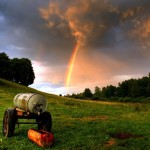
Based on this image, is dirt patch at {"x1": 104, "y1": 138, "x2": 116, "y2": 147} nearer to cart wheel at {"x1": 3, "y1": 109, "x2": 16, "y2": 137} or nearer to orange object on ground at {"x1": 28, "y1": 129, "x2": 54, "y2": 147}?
orange object on ground at {"x1": 28, "y1": 129, "x2": 54, "y2": 147}

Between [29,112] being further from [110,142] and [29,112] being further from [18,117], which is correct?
[110,142]

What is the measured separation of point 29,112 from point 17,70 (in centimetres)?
9573

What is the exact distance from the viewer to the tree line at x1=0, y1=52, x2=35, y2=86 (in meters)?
113

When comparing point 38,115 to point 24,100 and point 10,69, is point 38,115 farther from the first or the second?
point 10,69

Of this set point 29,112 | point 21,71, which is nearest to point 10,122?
point 29,112

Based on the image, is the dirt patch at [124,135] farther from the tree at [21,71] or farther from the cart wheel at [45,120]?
the tree at [21,71]

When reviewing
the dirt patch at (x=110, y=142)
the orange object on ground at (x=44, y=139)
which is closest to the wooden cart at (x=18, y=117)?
the orange object on ground at (x=44, y=139)

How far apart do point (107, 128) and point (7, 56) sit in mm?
91906

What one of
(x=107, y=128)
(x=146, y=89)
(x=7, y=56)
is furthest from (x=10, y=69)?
(x=107, y=128)

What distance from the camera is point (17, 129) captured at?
2709cm

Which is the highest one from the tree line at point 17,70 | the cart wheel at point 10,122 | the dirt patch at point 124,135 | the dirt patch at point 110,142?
the tree line at point 17,70

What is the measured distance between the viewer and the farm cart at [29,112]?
23594mm

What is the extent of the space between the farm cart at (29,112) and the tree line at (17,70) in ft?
287

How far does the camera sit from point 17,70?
11794 cm
